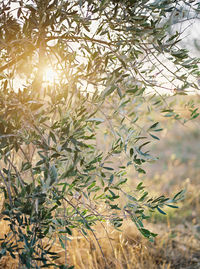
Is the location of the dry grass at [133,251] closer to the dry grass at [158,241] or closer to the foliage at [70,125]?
the dry grass at [158,241]

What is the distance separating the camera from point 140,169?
1449 millimetres

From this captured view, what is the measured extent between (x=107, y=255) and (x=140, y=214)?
4.23ft

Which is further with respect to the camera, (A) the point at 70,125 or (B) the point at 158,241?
(B) the point at 158,241

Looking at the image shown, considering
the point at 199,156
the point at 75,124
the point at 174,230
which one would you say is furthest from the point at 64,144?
the point at 199,156

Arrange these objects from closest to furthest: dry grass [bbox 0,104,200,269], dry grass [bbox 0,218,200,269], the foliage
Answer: the foliage → dry grass [bbox 0,104,200,269] → dry grass [bbox 0,218,200,269]

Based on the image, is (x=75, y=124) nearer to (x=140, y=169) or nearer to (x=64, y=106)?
(x=64, y=106)

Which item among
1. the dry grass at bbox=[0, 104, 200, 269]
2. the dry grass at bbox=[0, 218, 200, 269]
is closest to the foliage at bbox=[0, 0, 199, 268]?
the dry grass at bbox=[0, 104, 200, 269]

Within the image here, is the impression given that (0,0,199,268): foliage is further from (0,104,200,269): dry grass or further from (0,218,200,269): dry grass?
(0,218,200,269): dry grass

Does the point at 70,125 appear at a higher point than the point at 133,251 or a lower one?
higher

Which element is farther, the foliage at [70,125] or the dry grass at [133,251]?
the dry grass at [133,251]

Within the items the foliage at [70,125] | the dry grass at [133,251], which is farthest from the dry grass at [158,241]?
the foliage at [70,125]

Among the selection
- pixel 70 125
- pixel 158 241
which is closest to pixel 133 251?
pixel 158 241

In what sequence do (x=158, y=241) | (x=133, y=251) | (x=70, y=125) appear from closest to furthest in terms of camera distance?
(x=70, y=125) < (x=133, y=251) < (x=158, y=241)

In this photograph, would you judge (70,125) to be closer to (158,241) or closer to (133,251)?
(133,251)
